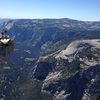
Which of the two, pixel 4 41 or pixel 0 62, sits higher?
pixel 4 41
